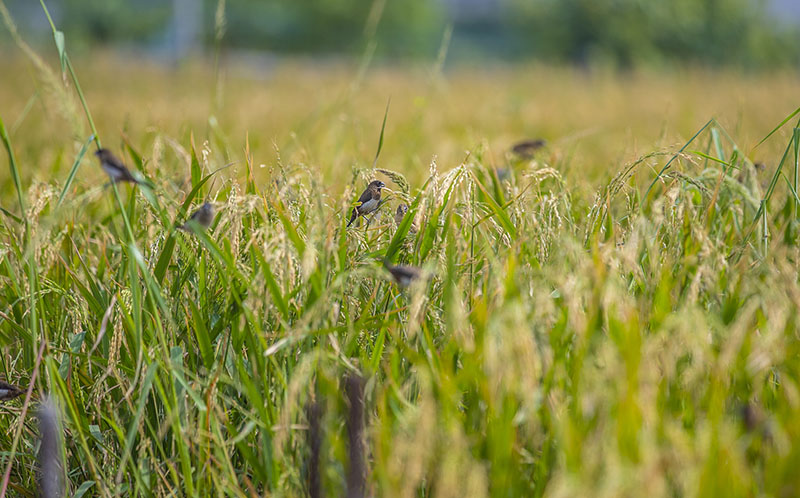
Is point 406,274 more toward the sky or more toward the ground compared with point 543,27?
more toward the ground

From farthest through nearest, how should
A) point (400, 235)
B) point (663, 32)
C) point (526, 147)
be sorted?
1. point (663, 32)
2. point (526, 147)
3. point (400, 235)

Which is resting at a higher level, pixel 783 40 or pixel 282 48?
pixel 783 40

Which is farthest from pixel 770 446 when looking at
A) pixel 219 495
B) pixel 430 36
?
pixel 430 36

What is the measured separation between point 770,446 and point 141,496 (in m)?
0.91

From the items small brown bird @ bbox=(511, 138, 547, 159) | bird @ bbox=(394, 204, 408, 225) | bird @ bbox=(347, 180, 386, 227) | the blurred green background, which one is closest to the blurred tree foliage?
the blurred green background

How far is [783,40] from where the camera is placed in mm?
23141

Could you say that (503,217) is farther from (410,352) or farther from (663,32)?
(663,32)

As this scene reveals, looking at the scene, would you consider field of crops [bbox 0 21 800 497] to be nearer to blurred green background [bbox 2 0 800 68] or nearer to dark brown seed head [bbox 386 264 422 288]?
dark brown seed head [bbox 386 264 422 288]

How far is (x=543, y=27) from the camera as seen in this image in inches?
905

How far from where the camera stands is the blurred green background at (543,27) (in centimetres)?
2086

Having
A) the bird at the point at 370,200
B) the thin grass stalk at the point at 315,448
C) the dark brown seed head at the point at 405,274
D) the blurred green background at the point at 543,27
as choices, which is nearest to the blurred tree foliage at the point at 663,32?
the blurred green background at the point at 543,27

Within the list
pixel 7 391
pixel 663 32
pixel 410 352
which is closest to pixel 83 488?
pixel 7 391

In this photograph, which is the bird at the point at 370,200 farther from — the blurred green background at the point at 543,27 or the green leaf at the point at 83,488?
the blurred green background at the point at 543,27

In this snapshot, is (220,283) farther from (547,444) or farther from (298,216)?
(547,444)
